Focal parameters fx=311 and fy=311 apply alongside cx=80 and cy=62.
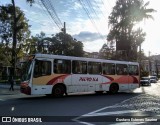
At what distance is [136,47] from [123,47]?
2191 mm

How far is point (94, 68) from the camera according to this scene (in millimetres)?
25266

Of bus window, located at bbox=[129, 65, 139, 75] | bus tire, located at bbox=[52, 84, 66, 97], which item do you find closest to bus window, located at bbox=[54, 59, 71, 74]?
bus tire, located at bbox=[52, 84, 66, 97]

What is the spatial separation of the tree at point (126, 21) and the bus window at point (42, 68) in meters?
31.5

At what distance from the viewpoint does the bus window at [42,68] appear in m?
20.8

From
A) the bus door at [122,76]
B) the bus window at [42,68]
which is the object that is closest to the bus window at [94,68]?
the bus door at [122,76]

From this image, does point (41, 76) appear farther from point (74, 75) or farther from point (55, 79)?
point (74, 75)

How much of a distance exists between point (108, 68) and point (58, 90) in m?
6.12

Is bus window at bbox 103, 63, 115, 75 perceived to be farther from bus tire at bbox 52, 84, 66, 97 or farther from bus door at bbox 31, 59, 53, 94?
bus door at bbox 31, 59, 53, 94

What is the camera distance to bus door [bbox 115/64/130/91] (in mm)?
27409

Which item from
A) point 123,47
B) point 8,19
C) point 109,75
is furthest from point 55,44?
point 109,75

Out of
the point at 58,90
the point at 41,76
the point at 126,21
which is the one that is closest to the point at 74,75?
the point at 58,90

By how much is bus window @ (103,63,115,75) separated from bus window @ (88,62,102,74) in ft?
2.06

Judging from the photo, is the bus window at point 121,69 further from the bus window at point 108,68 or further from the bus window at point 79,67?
the bus window at point 79,67

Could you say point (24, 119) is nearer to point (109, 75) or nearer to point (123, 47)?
point (109, 75)
